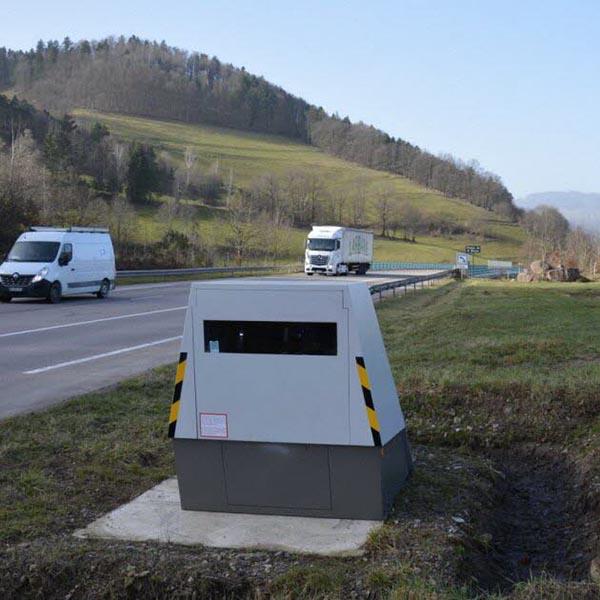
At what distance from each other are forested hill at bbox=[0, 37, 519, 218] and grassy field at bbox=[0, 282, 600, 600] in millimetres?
145907

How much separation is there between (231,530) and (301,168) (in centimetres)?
14281

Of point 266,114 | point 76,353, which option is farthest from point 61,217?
point 266,114

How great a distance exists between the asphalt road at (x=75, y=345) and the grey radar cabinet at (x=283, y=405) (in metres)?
4.88

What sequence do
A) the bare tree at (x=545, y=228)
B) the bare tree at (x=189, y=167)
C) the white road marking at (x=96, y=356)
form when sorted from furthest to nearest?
the bare tree at (x=189, y=167), the bare tree at (x=545, y=228), the white road marking at (x=96, y=356)

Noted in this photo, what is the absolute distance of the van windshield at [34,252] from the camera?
2941 cm

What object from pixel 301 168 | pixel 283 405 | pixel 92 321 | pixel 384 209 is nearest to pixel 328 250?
pixel 92 321

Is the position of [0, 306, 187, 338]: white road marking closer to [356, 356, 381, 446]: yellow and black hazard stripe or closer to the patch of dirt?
the patch of dirt

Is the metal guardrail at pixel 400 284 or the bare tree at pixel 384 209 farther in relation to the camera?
the bare tree at pixel 384 209

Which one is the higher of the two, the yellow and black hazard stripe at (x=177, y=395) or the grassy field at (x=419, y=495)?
the yellow and black hazard stripe at (x=177, y=395)

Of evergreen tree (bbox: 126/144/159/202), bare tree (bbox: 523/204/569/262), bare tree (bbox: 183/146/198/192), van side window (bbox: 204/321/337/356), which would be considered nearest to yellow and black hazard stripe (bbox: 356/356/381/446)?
van side window (bbox: 204/321/337/356)

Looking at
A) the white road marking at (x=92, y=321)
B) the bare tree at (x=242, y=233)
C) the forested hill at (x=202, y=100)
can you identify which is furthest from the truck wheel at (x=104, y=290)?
the forested hill at (x=202, y=100)

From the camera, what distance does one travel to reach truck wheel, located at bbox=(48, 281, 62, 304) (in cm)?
2916

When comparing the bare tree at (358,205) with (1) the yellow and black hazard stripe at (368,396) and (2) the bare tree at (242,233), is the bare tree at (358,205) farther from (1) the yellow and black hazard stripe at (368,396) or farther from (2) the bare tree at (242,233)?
(1) the yellow and black hazard stripe at (368,396)

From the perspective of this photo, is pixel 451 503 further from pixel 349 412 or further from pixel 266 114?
pixel 266 114
